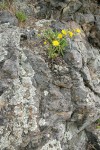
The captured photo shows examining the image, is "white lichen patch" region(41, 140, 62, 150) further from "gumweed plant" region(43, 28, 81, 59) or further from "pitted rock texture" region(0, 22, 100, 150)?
Result: "gumweed plant" region(43, 28, 81, 59)

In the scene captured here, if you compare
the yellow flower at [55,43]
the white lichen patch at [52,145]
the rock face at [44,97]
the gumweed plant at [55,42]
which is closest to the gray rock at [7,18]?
the rock face at [44,97]

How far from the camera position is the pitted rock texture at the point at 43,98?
16.4 feet

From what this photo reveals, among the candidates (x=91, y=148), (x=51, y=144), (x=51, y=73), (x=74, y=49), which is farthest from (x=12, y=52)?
(x=91, y=148)

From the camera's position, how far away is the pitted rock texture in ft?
16.4

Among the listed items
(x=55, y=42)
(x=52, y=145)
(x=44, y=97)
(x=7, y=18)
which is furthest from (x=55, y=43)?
(x=52, y=145)

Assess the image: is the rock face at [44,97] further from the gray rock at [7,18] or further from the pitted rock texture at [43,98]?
the gray rock at [7,18]

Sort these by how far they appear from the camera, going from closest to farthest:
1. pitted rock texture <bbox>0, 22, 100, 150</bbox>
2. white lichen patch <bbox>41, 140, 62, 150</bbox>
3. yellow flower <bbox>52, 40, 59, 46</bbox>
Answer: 1. pitted rock texture <bbox>0, 22, 100, 150</bbox>
2. white lichen patch <bbox>41, 140, 62, 150</bbox>
3. yellow flower <bbox>52, 40, 59, 46</bbox>

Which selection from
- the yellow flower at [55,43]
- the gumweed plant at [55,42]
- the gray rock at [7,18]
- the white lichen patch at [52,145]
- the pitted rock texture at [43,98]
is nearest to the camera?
the pitted rock texture at [43,98]

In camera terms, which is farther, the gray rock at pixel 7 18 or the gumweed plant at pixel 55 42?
the gray rock at pixel 7 18

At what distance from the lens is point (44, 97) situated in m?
5.38

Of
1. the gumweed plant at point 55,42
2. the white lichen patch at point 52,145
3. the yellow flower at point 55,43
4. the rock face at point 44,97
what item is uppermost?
the yellow flower at point 55,43

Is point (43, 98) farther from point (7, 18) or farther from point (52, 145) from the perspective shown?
point (7, 18)

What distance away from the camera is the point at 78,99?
5695 millimetres

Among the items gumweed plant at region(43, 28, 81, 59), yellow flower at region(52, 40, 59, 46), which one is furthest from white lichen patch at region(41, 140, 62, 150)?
yellow flower at region(52, 40, 59, 46)
